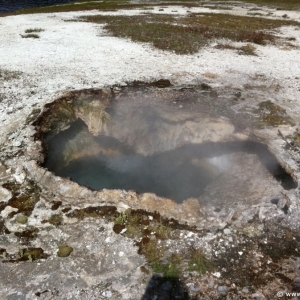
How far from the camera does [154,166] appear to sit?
11.4 m

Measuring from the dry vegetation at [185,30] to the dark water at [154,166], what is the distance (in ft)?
39.1

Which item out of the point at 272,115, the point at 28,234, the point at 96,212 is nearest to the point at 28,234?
the point at 28,234

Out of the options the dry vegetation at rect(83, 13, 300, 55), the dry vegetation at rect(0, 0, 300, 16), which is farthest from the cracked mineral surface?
the dry vegetation at rect(0, 0, 300, 16)

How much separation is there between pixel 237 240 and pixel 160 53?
16.7 metres

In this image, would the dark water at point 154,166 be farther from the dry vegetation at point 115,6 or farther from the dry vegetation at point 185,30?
the dry vegetation at point 115,6

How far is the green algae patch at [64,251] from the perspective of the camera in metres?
6.66

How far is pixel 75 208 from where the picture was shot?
7.82m

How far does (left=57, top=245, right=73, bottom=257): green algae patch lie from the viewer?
6.66 metres

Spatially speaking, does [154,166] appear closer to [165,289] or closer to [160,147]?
[160,147]

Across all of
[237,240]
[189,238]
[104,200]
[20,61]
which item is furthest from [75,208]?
[20,61]

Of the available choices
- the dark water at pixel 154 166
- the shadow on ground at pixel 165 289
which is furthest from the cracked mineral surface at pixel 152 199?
the dark water at pixel 154 166

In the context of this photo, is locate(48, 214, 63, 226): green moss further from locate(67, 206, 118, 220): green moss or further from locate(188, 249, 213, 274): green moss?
locate(188, 249, 213, 274): green moss

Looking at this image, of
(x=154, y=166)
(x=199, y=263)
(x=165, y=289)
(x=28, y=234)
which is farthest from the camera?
(x=154, y=166)

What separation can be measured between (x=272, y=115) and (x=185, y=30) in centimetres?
1868
